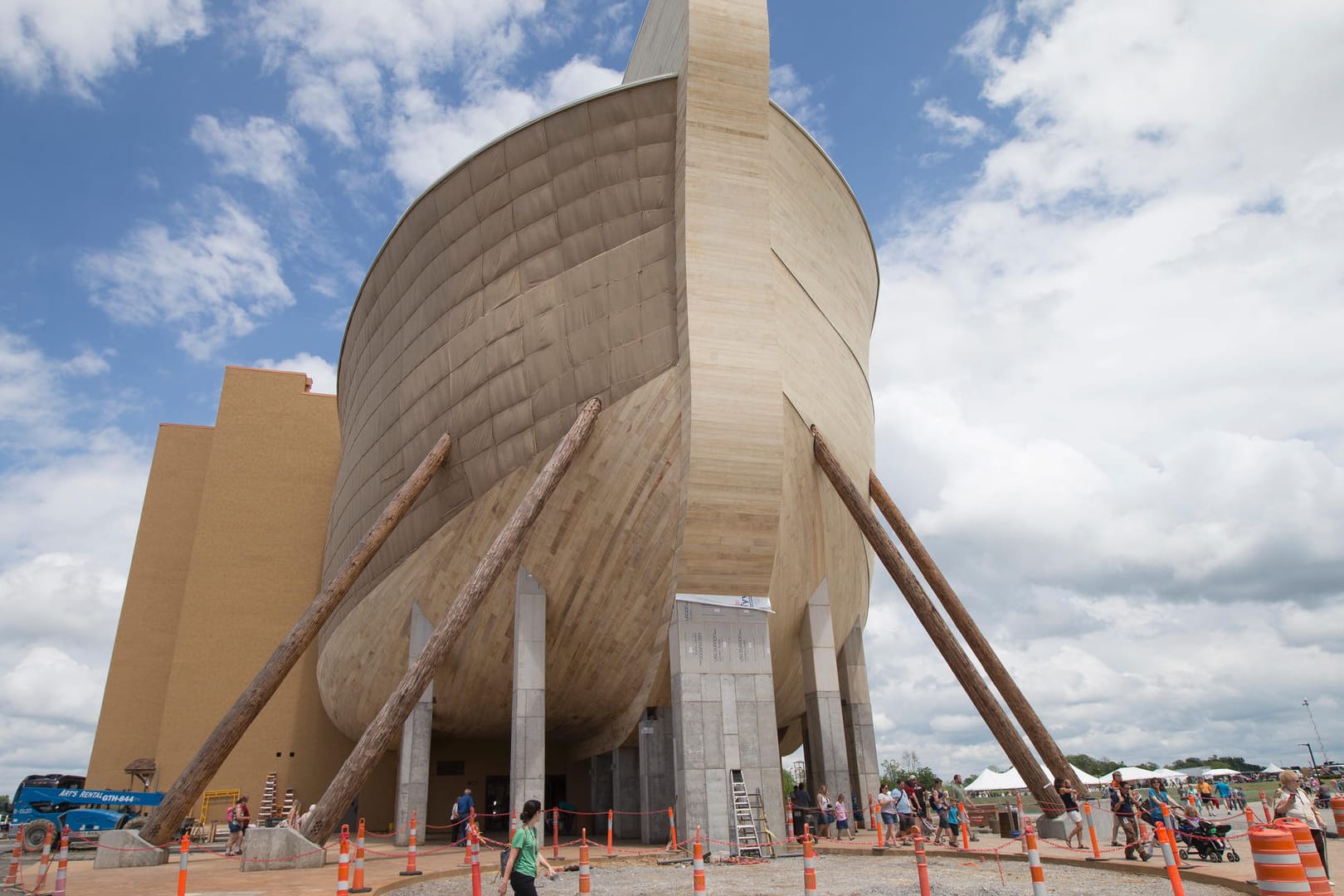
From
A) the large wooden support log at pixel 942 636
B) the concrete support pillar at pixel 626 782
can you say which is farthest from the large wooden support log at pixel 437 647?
the concrete support pillar at pixel 626 782

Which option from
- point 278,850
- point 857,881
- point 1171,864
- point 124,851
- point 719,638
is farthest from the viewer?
point 719,638

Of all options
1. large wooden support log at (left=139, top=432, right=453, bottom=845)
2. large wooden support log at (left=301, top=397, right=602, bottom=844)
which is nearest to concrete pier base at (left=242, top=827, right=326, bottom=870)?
large wooden support log at (left=301, top=397, right=602, bottom=844)

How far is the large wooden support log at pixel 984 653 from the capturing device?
44.0ft

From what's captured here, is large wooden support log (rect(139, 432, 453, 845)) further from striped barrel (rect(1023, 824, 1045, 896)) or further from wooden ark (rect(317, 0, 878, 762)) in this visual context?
striped barrel (rect(1023, 824, 1045, 896))

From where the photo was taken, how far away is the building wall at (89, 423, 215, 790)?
1049 inches

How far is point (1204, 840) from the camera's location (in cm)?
1002

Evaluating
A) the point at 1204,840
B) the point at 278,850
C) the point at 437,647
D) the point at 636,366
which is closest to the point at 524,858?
the point at 437,647

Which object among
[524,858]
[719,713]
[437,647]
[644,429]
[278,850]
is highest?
[644,429]

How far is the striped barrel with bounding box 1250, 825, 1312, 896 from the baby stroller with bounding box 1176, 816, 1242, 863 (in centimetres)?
526

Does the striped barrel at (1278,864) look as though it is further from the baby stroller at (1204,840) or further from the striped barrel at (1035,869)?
the baby stroller at (1204,840)

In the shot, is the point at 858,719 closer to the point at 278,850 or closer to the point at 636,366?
the point at 636,366

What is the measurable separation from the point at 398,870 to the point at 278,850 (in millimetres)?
1856

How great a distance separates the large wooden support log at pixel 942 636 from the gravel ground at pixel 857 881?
230cm

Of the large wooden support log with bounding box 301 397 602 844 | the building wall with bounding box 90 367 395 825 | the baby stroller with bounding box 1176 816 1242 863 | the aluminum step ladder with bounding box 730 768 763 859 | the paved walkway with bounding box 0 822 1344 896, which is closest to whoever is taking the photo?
the paved walkway with bounding box 0 822 1344 896
